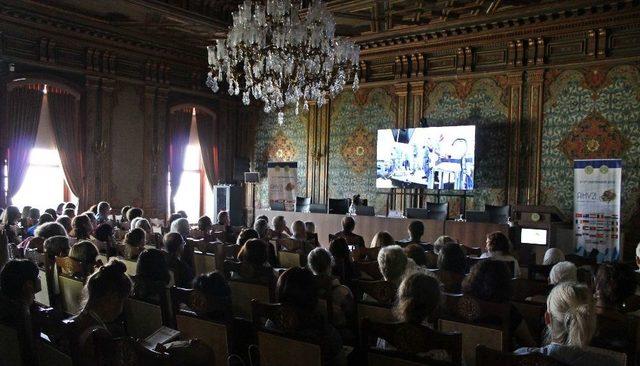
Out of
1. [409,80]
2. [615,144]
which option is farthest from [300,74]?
[615,144]

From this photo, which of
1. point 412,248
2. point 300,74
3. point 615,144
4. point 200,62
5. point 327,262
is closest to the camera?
point 327,262

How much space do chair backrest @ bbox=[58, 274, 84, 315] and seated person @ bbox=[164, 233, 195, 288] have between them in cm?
73

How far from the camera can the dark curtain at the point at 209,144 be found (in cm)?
1228

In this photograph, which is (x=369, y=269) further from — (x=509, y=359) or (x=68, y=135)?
(x=68, y=135)

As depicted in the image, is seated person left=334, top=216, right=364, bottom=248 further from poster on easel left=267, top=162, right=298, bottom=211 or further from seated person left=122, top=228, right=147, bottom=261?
poster on easel left=267, top=162, right=298, bottom=211

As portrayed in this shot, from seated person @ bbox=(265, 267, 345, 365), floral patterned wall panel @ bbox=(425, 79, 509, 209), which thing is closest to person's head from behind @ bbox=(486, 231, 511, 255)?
seated person @ bbox=(265, 267, 345, 365)

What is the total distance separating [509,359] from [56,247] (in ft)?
12.3

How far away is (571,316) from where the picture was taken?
2.18 m

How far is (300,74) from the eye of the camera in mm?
7059

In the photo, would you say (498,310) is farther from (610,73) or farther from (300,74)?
(610,73)

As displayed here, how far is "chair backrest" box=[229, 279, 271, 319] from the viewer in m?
3.57

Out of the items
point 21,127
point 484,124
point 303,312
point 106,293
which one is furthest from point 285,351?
point 21,127

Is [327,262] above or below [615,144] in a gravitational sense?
below

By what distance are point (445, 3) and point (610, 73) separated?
2.91 metres
